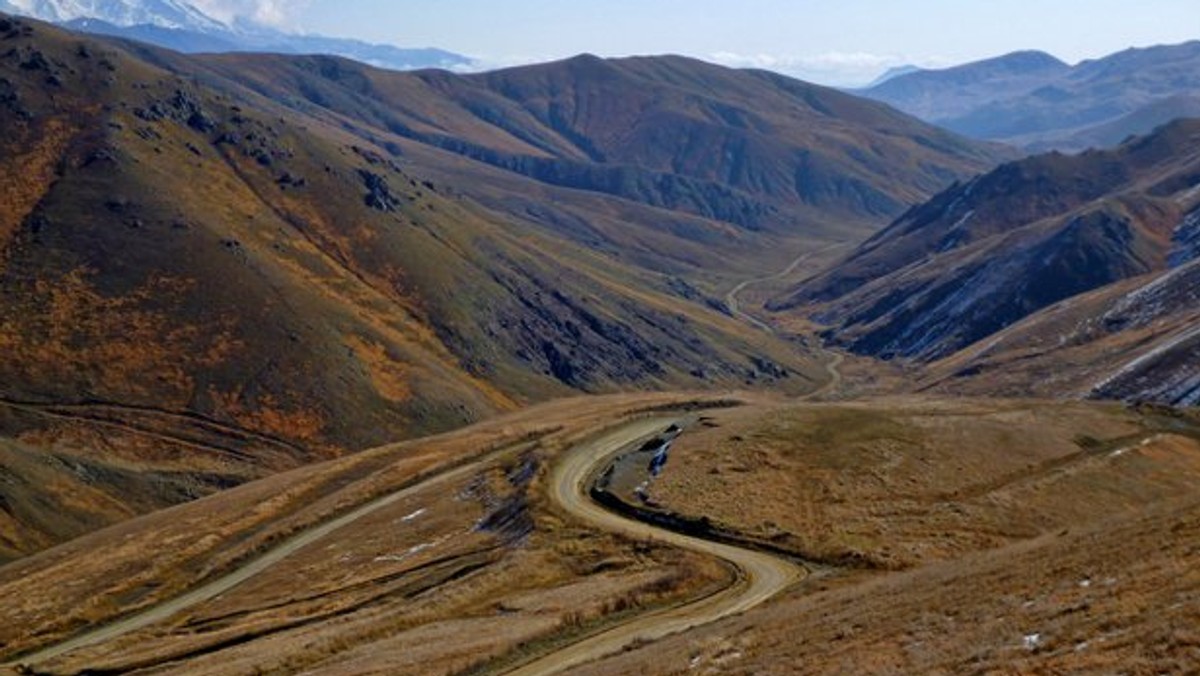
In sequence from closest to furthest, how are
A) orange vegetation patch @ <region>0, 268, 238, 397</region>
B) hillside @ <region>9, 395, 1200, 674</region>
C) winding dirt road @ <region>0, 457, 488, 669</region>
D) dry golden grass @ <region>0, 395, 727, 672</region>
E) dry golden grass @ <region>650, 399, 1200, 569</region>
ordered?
hillside @ <region>9, 395, 1200, 674</region> → dry golden grass @ <region>0, 395, 727, 672</region> → dry golden grass @ <region>650, 399, 1200, 569</region> → winding dirt road @ <region>0, 457, 488, 669</region> → orange vegetation patch @ <region>0, 268, 238, 397</region>

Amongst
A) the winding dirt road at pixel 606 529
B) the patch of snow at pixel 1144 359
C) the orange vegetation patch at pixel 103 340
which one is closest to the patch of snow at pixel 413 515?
the winding dirt road at pixel 606 529

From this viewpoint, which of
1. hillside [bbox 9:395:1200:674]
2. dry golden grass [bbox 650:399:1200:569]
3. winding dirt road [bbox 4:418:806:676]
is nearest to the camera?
hillside [bbox 9:395:1200:674]

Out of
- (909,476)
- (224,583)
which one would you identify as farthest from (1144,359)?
(224,583)

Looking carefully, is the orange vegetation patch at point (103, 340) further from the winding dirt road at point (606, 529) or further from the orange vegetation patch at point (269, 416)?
the winding dirt road at point (606, 529)

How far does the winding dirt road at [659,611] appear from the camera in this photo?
44.8m

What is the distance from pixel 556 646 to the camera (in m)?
45.8

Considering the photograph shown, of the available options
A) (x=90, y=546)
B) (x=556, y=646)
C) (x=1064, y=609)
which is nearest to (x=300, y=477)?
(x=90, y=546)

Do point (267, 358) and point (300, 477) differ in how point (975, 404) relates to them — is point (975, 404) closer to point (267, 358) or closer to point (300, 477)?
point (300, 477)

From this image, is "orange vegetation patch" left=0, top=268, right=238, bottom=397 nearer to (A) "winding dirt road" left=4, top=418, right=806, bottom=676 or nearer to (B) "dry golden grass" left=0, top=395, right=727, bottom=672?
(B) "dry golden grass" left=0, top=395, right=727, bottom=672

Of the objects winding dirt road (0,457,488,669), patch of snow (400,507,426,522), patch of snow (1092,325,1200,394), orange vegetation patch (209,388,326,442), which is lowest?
orange vegetation patch (209,388,326,442)

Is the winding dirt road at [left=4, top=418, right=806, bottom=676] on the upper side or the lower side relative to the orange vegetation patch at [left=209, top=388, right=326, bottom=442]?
upper

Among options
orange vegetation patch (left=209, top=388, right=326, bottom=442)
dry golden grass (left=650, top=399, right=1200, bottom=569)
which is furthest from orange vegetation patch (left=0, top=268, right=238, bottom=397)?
dry golden grass (left=650, top=399, right=1200, bottom=569)

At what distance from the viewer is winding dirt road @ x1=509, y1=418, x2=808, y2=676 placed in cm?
4484

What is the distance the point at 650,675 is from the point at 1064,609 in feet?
43.4
